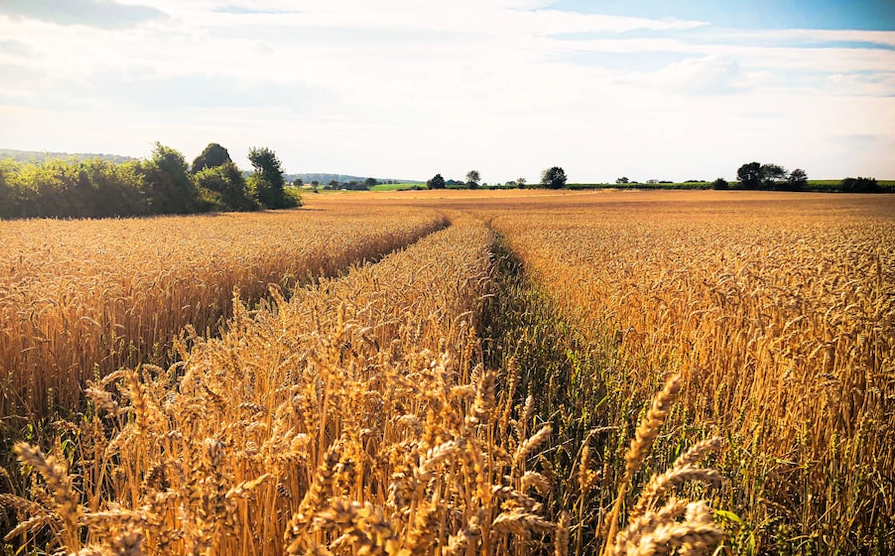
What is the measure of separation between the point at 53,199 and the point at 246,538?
3467 centimetres

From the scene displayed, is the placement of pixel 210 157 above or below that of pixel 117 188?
above

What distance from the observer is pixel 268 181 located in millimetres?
55781

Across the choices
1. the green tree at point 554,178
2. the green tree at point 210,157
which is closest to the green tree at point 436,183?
the green tree at point 554,178

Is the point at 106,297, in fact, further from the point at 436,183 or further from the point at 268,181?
the point at 436,183

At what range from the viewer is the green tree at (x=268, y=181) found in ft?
170

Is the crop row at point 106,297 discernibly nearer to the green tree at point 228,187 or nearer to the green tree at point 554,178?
the green tree at point 228,187

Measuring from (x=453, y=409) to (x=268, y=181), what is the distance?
5772 centimetres

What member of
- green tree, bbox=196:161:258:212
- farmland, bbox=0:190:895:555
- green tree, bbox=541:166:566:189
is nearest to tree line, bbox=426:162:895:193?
green tree, bbox=541:166:566:189

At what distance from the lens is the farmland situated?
1595 mm

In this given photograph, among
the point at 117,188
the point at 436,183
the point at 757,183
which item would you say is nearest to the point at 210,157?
the point at 117,188

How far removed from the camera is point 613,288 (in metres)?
8.22

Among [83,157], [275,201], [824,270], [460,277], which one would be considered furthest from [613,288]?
[275,201]

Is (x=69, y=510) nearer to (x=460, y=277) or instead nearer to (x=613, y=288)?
(x=460, y=277)

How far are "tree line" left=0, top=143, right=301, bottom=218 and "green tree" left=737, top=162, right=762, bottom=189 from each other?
8300 cm
